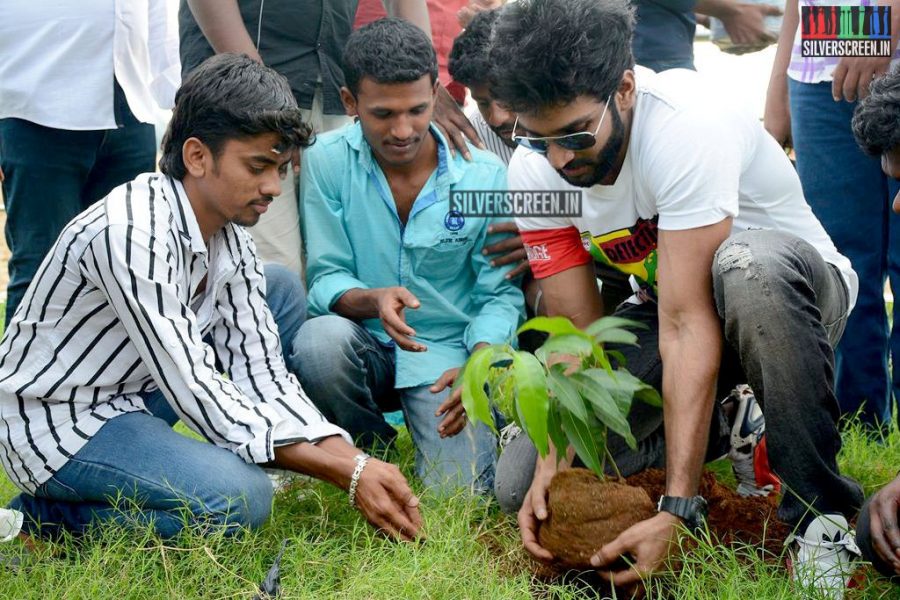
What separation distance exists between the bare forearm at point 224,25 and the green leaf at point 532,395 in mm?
1940

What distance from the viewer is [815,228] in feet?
11.3

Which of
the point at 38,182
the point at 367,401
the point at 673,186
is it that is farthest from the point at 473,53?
the point at 38,182

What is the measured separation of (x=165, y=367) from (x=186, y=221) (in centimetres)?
43

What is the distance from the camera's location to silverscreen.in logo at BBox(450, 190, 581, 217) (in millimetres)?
3520

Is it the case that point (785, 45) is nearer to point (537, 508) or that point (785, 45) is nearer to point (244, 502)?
point (537, 508)

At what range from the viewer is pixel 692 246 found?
312 cm

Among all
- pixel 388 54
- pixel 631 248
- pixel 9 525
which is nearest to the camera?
pixel 9 525

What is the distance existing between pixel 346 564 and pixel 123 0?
2435 mm

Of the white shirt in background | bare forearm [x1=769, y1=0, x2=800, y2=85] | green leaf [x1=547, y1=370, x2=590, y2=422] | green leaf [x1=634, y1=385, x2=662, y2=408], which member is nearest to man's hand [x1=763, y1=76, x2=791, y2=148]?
bare forearm [x1=769, y1=0, x2=800, y2=85]

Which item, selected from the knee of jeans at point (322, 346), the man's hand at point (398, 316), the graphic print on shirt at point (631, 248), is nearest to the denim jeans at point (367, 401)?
the knee of jeans at point (322, 346)

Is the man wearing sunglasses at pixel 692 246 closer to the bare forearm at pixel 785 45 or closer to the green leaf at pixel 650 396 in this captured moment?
the green leaf at pixel 650 396

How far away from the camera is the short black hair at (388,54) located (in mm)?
4023

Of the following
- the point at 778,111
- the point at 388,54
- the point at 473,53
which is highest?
the point at 388,54

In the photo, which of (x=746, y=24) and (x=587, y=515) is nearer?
(x=587, y=515)
